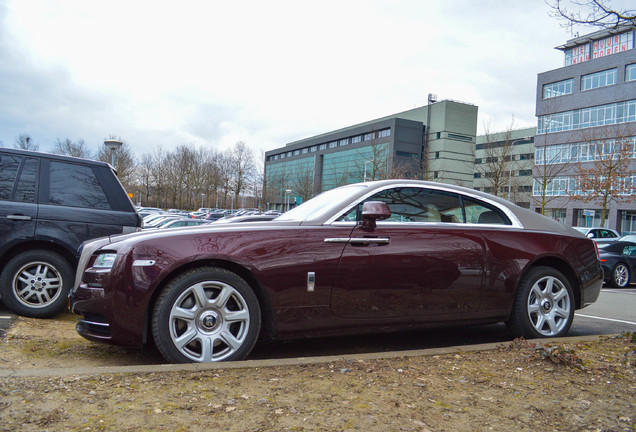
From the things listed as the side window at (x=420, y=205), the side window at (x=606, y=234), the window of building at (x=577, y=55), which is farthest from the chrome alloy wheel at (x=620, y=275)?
the window of building at (x=577, y=55)

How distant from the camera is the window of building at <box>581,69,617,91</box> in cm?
5206

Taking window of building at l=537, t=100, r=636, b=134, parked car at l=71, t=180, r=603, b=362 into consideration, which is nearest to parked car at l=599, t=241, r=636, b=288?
parked car at l=71, t=180, r=603, b=362

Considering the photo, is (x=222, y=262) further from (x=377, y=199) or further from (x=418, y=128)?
(x=418, y=128)

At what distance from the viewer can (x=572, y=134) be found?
51.7m

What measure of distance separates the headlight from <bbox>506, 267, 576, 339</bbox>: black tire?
346 centimetres

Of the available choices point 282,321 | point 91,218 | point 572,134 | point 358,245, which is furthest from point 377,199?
point 572,134

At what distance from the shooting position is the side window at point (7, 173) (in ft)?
18.3

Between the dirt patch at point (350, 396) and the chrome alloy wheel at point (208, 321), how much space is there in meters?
0.38

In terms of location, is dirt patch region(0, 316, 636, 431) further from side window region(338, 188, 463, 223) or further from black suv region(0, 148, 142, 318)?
black suv region(0, 148, 142, 318)

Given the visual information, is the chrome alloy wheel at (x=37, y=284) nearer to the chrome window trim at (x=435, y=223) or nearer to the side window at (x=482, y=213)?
the chrome window trim at (x=435, y=223)

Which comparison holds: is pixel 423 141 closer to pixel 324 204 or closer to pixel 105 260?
pixel 324 204

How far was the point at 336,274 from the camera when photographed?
153 inches

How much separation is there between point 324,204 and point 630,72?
56453mm

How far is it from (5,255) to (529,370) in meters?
5.18
